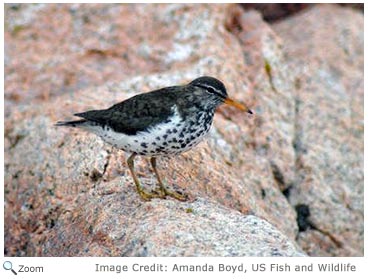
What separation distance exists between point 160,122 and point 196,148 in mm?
2013

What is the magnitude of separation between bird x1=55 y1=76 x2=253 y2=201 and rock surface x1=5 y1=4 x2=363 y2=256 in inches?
24.3

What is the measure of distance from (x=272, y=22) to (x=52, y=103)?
19.0ft

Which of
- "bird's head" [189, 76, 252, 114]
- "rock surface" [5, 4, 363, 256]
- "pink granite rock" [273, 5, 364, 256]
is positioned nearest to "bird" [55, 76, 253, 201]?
"bird's head" [189, 76, 252, 114]

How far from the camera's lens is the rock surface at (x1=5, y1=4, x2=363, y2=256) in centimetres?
950

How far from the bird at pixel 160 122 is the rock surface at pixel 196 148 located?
62 cm

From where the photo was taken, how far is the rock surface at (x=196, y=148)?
31.2 ft

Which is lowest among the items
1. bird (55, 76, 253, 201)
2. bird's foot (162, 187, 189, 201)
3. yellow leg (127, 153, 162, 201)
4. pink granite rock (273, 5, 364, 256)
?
pink granite rock (273, 5, 364, 256)

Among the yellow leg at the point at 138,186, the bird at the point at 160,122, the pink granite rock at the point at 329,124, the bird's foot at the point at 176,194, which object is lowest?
the pink granite rock at the point at 329,124

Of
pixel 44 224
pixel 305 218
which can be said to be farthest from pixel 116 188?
pixel 305 218

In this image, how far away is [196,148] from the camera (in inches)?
459

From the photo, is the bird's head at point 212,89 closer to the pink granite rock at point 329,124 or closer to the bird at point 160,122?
the bird at point 160,122
